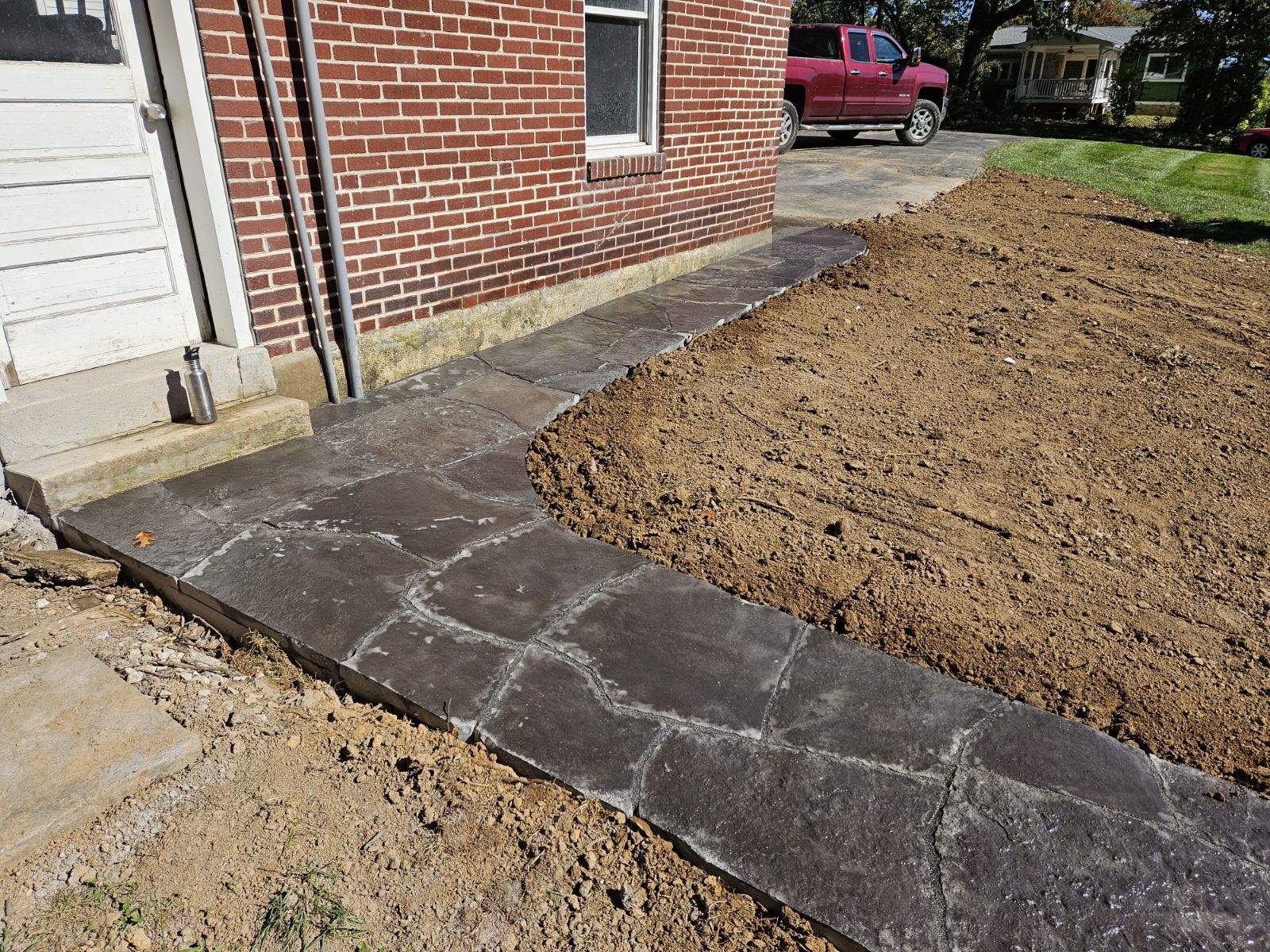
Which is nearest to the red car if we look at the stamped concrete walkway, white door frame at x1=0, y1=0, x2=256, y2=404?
the stamped concrete walkway

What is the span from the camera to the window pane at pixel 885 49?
52.6 feet

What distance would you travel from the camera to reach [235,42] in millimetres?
3492

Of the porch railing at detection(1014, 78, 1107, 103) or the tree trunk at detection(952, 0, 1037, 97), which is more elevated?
the tree trunk at detection(952, 0, 1037, 97)

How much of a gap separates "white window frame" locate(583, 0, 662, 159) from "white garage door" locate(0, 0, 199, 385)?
111 inches

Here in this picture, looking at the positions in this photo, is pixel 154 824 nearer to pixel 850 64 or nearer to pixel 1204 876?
pixel 1204 876

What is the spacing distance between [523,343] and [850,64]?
13314mm

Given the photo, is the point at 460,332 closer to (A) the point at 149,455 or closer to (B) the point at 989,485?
(A) the point at 149,455

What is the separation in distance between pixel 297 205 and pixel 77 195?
83 cm

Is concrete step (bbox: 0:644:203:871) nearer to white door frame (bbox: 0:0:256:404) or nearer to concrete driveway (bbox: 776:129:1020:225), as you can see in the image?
white door frame (bbox: 0:0:256:404)

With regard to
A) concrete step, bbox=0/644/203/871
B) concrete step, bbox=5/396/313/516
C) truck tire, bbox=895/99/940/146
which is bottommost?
concrete step, bbox=0/644/203/871

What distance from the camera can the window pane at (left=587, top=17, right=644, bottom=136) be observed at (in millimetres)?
5527

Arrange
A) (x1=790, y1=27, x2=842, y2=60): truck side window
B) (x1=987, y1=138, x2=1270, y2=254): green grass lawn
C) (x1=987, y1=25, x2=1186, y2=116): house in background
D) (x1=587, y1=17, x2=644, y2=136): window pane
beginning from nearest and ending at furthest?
1. (x1=587, y1=17, x2=644, y2=136): window pane
2. (x1=987, y1=138, x2=1270, y2=254): green grass lawn
3. (x1=790, y1=27, x2=842, y2=60): truck side window
4. (x1=987, y1=25, x2=1186, y2=116): house in background

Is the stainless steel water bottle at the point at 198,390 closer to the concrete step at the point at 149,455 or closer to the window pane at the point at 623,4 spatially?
the concrete step at the point at 149,455

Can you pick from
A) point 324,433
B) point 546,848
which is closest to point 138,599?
point 324,433
